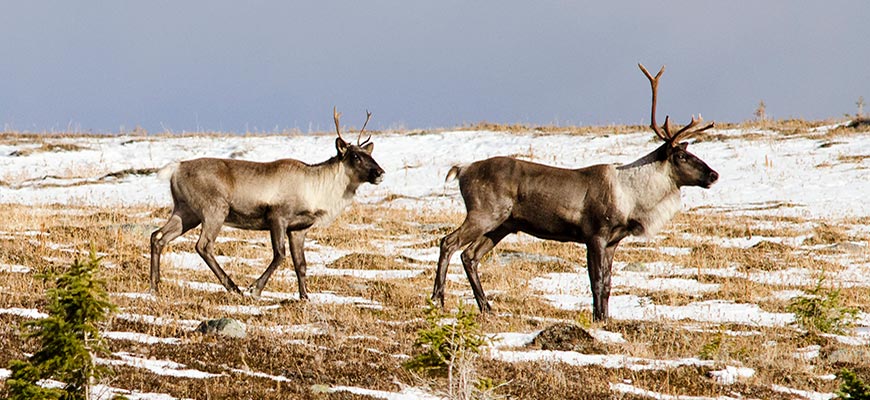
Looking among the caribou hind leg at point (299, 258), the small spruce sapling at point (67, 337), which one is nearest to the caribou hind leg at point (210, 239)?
the caribou hind leg at point (299, 258)

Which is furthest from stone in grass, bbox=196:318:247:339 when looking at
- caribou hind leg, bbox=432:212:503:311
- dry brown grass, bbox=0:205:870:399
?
caribou hind leg, bbox=432:212:503:311

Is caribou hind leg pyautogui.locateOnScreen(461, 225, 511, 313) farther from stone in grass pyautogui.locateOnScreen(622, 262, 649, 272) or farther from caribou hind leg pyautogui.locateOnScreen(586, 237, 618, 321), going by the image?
stone in grass pyautogui.locateOnScreen(622, 262, 649, 272)

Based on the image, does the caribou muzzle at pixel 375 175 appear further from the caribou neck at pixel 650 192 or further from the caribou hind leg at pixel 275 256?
the caribou neck at pixel 650 192

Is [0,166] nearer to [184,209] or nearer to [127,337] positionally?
[184,209]

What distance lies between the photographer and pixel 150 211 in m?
19.8

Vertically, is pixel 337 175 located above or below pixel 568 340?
above

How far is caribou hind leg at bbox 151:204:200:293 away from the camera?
1096 cm

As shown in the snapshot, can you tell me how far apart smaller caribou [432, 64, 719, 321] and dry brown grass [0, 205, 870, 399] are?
0.65 meters

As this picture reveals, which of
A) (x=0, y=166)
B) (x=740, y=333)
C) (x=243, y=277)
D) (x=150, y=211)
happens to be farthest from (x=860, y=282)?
(x=0, y=166)

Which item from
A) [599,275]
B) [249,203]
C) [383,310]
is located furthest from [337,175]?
[599,275]

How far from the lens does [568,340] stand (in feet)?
27.3

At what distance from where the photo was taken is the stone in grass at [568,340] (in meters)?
8.17

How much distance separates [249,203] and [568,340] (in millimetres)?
4695

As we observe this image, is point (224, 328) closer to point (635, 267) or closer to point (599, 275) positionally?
point (599, 275)
